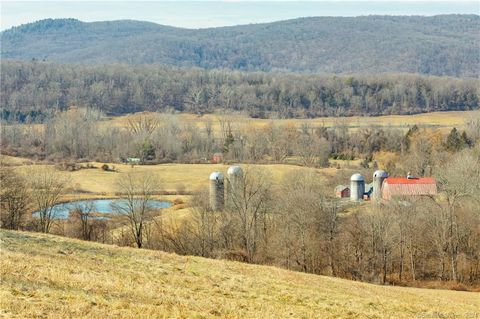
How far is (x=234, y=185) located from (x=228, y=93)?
11975 cm

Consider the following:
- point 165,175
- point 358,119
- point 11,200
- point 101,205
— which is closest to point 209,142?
point 165,175

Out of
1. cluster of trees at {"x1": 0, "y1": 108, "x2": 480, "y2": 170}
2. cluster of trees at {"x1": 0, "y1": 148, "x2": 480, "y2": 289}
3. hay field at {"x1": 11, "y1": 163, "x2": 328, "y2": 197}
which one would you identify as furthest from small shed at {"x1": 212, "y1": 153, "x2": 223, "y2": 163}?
cluster of trees at {"x1": 0, "y1": 148, "x2": 480, "y2": 289}

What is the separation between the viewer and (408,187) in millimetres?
55656

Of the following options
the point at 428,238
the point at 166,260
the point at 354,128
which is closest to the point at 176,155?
the point at 354,128

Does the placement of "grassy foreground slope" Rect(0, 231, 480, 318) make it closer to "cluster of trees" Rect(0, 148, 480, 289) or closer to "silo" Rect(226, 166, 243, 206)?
"cluster of trees" Rect(0, 148, 480, 289)

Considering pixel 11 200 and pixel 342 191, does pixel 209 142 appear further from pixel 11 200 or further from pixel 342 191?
pixel 11 200

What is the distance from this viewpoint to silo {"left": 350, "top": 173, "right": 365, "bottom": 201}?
59188 millimetres

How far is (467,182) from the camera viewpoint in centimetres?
4500

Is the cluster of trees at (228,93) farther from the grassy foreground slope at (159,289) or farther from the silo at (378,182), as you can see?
the grassy foreground slope at (159,289)

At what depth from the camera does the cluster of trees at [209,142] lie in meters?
90.9

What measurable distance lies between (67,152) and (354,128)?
50546mm

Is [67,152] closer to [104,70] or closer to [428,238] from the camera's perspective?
[428,238]

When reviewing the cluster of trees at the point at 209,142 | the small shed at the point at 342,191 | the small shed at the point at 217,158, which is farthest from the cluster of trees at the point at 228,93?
the small shed at the point at 342,191

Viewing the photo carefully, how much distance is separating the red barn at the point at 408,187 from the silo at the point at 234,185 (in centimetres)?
1318
